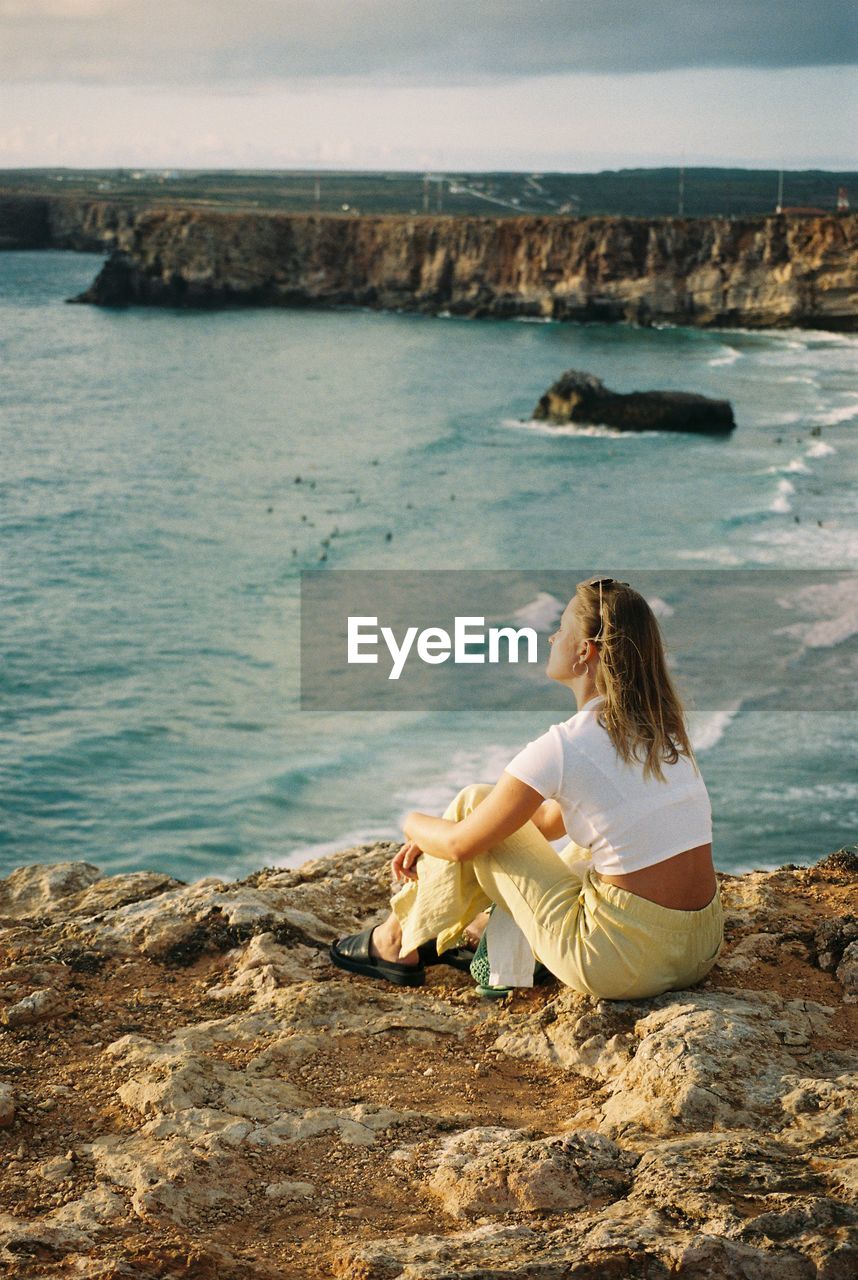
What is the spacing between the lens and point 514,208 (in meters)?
116

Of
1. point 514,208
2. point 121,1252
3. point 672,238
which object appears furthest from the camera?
point 514,208

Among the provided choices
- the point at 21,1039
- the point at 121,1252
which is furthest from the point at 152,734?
the point at 121,1252

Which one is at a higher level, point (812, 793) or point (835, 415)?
point (835, 415)

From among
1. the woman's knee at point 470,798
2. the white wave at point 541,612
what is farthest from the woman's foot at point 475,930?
the white wave at point 541,612

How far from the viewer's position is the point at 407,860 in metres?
4.38

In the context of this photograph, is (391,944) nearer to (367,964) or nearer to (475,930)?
(367,964)

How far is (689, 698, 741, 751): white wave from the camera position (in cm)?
1680

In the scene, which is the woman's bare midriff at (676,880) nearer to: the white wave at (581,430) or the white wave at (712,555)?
the white wave at (712,555)

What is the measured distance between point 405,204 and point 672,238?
205 ft

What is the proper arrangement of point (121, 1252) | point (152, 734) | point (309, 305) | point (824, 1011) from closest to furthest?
point (121, 1252)
point (824, 1011)
point (152, 734)
point (309, 305)

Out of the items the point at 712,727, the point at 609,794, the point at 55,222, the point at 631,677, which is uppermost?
the point at 55,222

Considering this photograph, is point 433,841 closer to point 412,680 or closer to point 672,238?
point 412,680

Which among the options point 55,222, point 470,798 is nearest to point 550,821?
point 470,798

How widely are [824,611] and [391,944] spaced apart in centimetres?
1885
